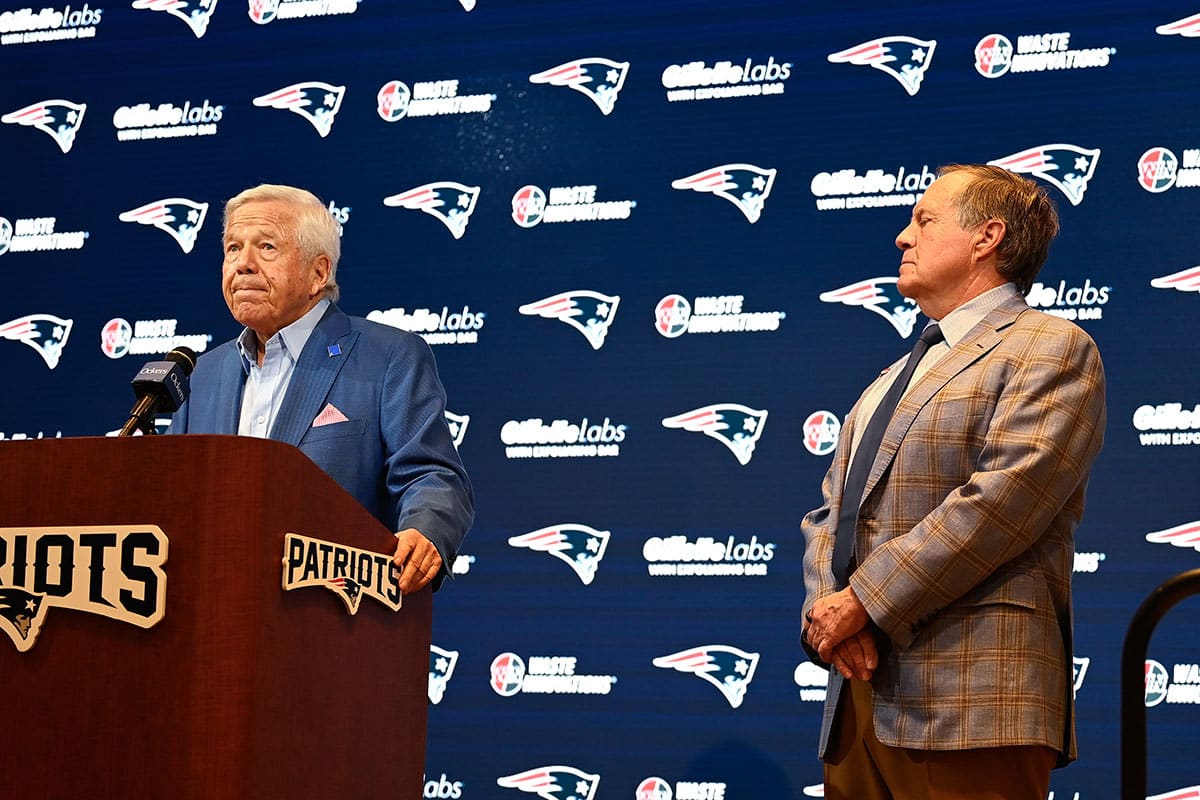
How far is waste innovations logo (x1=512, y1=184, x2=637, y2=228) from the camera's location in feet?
16.0

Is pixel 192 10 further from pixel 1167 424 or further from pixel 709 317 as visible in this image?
pixel 1167 424

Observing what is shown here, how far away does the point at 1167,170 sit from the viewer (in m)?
4.35

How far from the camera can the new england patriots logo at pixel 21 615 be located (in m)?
1.91

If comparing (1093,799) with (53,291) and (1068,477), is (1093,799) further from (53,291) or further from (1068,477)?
(53,291)

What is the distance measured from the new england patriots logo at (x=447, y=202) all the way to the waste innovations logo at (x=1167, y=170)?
2247 millimetres

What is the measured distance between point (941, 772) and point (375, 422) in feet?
4.17

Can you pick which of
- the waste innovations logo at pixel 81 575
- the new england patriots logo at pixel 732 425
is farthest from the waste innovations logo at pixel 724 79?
the waste innovations logo at pixel 81 575

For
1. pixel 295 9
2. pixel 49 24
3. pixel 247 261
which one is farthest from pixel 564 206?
pixel 49 24

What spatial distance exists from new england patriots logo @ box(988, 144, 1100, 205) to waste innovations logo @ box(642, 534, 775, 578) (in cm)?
146

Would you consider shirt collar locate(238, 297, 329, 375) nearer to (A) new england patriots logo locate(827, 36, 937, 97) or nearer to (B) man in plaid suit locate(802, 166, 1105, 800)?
(B) man in plaid suit locate(802, 166, 1105, 800)

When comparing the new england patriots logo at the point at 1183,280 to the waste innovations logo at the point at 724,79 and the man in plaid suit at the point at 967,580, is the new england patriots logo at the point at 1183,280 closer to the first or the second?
the waste innovations logo at the point at 724,79

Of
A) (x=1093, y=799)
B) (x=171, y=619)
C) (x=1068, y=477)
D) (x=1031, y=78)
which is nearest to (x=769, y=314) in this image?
(x=1031, y=78)

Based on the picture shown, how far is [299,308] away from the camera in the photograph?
303 cm

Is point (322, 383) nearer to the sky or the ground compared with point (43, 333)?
nearer to the ground
